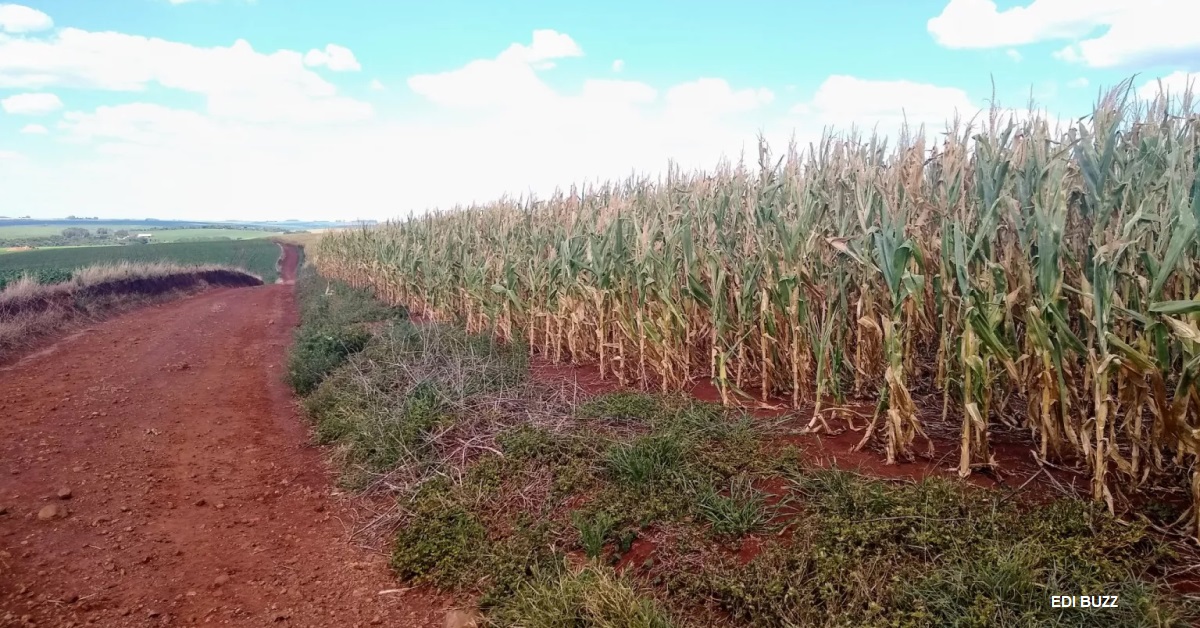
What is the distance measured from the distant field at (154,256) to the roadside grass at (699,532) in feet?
84.8

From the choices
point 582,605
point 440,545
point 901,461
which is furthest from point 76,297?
point 901,461

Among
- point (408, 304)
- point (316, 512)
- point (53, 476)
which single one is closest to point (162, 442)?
point (53, 476)

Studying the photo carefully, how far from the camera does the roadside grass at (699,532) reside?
9.77 ft

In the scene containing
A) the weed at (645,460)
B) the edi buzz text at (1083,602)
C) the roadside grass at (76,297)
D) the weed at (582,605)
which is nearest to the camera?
the edi buzz text at (1083,602)

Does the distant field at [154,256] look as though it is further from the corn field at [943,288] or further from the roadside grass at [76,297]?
the corn field at [943,288]

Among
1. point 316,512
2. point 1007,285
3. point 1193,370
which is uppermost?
point 1007,285

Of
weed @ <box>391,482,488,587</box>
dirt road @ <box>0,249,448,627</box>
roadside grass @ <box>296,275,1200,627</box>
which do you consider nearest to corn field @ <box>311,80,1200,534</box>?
roadside grass @ <box>296,275,1200,627</box>

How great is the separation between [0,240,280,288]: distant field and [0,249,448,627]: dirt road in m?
21.1

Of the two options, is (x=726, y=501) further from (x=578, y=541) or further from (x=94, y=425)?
(x=94, y=425)

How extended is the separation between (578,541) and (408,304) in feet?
40.4

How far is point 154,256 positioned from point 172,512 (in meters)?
38.1

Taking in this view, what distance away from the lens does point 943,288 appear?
4496 millimetres

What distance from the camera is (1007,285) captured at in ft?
13.8

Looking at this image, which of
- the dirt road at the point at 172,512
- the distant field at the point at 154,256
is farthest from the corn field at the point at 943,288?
the distant field at the point at 154,256
